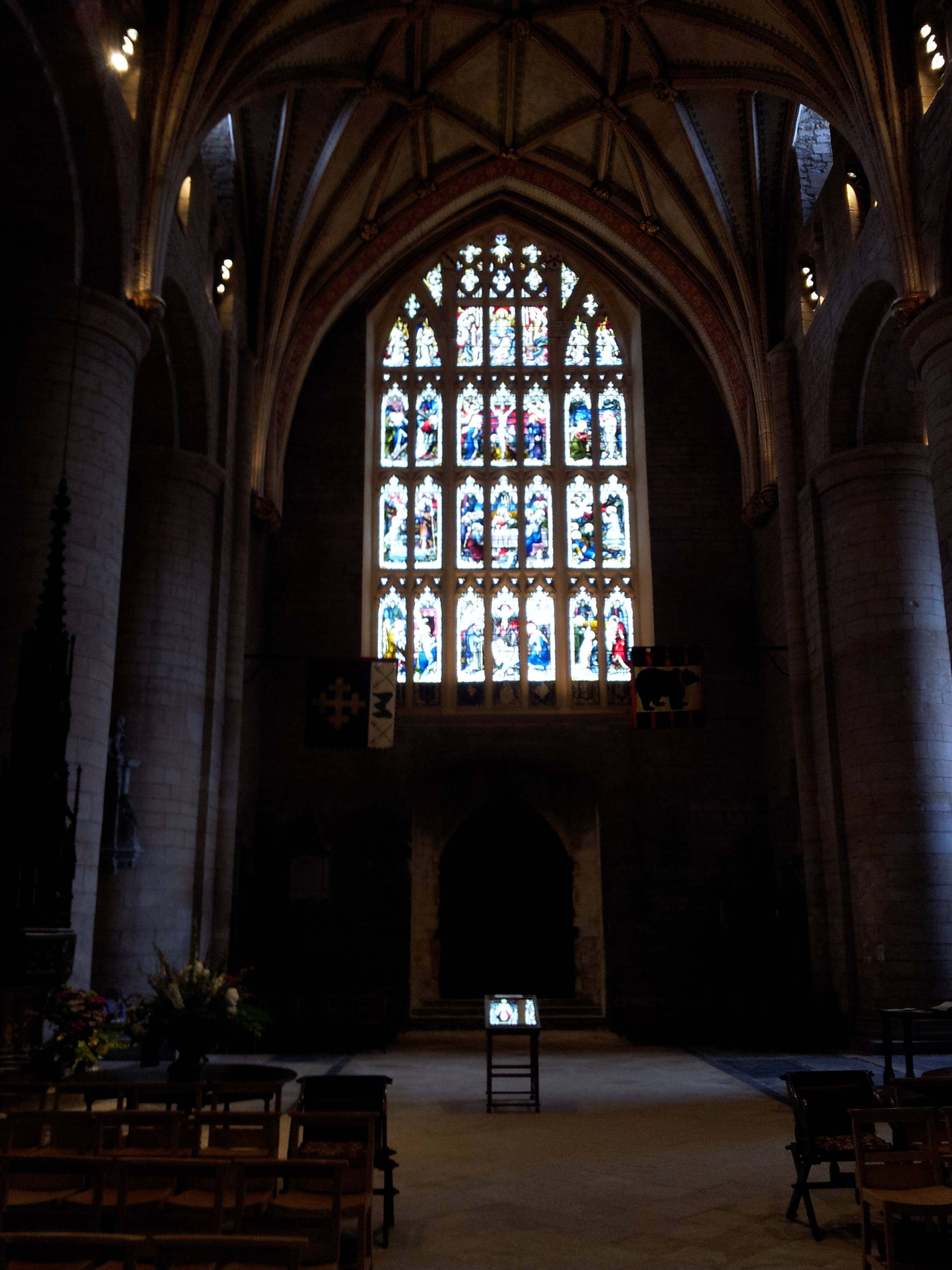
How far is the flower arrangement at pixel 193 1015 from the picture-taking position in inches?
327

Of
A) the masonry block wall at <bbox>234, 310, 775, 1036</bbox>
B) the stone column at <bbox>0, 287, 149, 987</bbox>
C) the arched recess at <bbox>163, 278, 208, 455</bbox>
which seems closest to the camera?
the stone column at <bbox>0, 287, 149, 987</bbox>

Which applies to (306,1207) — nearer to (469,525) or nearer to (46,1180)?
(46,1180)

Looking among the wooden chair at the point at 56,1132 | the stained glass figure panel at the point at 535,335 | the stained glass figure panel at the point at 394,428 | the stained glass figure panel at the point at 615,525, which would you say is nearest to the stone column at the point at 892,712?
the stained glass figure panel at the point at 615,525

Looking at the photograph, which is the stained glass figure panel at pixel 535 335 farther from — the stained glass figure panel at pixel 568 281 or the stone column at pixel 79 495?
the stone column at pixel 79 495

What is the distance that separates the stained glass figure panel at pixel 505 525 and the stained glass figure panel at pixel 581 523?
963 mm

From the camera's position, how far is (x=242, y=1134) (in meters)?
5.84

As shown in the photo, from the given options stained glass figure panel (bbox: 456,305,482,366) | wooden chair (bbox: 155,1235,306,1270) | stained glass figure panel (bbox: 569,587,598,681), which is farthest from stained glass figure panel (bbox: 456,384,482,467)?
wooden chair (bbox: 155,1235,306,1270)

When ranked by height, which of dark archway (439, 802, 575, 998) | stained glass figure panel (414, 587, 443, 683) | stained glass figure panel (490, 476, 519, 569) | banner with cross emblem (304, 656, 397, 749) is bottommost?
dark archway (439, 802, 575, 998)

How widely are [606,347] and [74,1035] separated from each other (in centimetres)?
1722

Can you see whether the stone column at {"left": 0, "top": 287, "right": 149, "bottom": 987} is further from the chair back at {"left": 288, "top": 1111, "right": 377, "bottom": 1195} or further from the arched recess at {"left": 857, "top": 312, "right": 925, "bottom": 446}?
the arched recess at {"left": 857, "top": 312, "right": 925, "bottom": 446}

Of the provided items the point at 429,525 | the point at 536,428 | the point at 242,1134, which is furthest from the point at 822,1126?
the point at 536,428

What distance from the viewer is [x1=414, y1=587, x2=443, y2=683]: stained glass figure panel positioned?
2036cm

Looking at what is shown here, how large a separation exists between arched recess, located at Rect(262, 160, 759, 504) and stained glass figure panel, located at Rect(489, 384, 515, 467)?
10.0 ft

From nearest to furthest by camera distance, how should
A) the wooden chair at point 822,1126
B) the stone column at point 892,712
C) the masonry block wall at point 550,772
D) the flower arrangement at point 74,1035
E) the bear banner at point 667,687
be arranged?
1. the wooden chair at point 822,1126
2. the flower arrangement at point 74,1035
3. the stone column at point 892,712
4. the bear banner at point 667,687
5. the masonry block wall at point 550,772
